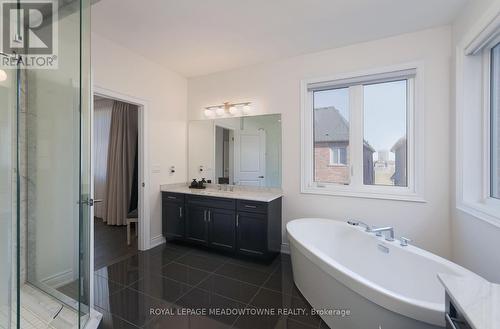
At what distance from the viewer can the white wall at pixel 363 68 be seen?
2275 mm

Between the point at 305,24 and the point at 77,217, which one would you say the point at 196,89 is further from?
the point at 77,217

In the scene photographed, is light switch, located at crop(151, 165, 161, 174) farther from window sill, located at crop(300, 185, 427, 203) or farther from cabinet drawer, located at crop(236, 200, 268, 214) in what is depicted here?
window sill, located at crop(300, 185, 427, 203)

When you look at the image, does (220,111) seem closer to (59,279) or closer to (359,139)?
(359,139)

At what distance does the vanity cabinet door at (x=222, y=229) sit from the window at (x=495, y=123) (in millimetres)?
2495

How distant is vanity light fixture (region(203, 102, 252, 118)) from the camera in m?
3.26

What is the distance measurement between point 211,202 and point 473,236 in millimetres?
2644

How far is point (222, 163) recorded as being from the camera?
3516 mm

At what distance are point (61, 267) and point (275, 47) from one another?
125 inches

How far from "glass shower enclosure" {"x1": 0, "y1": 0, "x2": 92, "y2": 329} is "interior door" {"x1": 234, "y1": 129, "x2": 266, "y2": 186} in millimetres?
1972

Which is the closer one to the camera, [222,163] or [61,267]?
[61,267]

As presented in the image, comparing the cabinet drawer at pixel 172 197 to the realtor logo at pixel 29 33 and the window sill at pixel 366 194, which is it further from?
the realtor logo at pixel 29 33

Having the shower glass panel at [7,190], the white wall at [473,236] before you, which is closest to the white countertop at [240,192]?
the shower glass panel at [7,190]

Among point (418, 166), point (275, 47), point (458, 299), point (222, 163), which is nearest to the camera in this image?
point (458, 299)

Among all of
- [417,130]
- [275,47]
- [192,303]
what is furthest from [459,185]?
[192,303]
